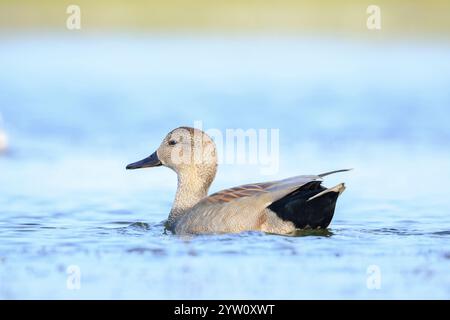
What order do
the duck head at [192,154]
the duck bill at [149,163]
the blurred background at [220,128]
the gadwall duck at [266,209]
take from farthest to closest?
1. the duck bill at [149,163]
2. the duck head at [192,154]
3. the gadwall duck at [266,209]
4. the blurred background at [220,128]

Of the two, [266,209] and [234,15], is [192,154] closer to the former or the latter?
[266,209]

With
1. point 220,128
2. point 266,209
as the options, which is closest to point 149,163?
point 266,209

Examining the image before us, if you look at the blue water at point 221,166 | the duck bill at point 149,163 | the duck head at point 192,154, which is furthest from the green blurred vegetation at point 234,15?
the duck head at point 192,154

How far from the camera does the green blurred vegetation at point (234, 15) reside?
22359 mm

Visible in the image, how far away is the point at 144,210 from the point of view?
1106 centimetres

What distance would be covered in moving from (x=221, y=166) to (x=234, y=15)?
1096 cm

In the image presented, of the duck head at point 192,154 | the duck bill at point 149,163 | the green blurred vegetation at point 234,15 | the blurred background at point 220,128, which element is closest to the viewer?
the blurred background at point 220,128

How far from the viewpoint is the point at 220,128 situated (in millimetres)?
15836

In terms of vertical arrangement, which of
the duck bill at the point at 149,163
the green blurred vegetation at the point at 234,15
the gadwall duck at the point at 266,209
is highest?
the green blurred vegetation at the point at 234,15

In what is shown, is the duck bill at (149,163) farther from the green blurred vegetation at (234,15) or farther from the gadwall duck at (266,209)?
the green blurred vegetation at (234,15)

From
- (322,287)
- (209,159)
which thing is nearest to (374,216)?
(209,159)

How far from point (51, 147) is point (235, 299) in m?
7.86

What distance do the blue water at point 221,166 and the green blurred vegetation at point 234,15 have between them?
0.34 m

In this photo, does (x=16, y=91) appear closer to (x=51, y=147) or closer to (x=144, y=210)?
(x=51, y=147)
